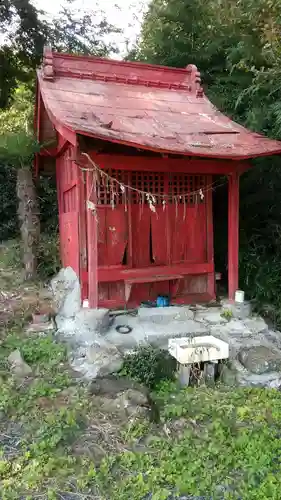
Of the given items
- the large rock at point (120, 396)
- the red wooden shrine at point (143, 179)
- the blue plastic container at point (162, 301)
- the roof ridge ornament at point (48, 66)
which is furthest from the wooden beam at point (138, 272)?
the roof ridge ornament at point (48, 66)

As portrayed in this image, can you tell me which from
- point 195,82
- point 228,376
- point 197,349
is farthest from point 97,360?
point 195,82

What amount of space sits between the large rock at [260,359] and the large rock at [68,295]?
8.02ft

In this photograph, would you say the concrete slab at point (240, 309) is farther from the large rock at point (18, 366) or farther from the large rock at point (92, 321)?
the large rock at point (18, 366)

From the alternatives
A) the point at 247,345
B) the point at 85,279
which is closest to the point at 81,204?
the point at 85,279

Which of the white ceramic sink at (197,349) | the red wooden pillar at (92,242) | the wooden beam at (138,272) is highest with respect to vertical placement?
the red wooden pillar at (92,242)

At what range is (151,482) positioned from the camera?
320cm

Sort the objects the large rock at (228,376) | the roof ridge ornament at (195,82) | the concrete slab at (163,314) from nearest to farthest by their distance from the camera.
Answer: the large rock at (228,376), the concrete slab at (163,314), the roof ridge ornament at (195,82)

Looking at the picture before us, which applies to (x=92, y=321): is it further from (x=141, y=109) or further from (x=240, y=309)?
(x=141, y=109)

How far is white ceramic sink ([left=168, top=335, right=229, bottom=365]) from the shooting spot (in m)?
4.84

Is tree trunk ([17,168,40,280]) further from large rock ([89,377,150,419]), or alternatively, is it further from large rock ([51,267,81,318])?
large rock ([89,377,150,419])

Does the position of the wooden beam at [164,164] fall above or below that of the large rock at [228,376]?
above

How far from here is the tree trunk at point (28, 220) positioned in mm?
8383

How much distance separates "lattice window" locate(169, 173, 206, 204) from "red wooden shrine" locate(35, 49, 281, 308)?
0.06 ft

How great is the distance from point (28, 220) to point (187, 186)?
3.54 m
